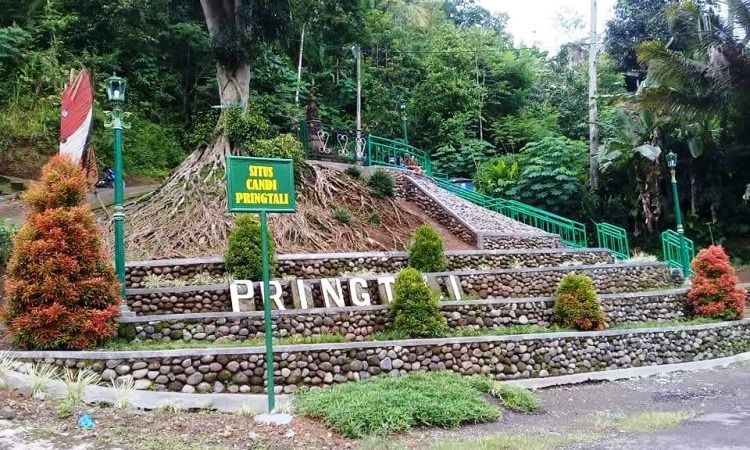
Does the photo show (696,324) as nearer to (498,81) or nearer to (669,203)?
(669,203)

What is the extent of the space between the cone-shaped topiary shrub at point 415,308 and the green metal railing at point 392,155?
8.95m

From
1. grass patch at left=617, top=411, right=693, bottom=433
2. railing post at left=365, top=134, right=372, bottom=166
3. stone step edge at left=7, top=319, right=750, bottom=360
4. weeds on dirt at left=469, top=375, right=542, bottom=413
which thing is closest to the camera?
grass patch at left=617, top=411, right=693, bottom=433

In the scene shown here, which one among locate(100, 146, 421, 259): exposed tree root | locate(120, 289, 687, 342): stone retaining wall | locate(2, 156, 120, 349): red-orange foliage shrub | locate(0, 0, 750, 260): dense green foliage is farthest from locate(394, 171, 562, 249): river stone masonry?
locate(2, 156, 120, 349): red-orange foliage shrub

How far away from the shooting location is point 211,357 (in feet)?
23.7

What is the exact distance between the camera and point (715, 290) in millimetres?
11914

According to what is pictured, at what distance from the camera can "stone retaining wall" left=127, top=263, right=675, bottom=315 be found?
905cm

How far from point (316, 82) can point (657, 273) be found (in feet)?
54.6

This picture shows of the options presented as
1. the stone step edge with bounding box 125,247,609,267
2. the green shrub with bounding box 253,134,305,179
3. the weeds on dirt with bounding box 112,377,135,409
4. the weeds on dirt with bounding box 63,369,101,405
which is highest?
the green shrub with bounding box 253,134,305,179

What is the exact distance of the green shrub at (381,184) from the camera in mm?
15453

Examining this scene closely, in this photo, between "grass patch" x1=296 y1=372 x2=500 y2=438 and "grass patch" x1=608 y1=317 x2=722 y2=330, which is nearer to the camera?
"grass patch" x1=296 y1=372 x2=500 y2=438

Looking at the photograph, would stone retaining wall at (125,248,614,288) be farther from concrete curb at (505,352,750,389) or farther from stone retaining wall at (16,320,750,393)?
concrete curb at (505,352,750,389)

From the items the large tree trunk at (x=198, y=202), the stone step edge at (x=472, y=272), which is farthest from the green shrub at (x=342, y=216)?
the stone step edge at (x=472, y=272)

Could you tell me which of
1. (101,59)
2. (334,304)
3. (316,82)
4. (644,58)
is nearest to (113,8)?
(101,59)

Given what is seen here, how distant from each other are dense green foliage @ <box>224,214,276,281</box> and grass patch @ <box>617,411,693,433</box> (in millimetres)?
5825
